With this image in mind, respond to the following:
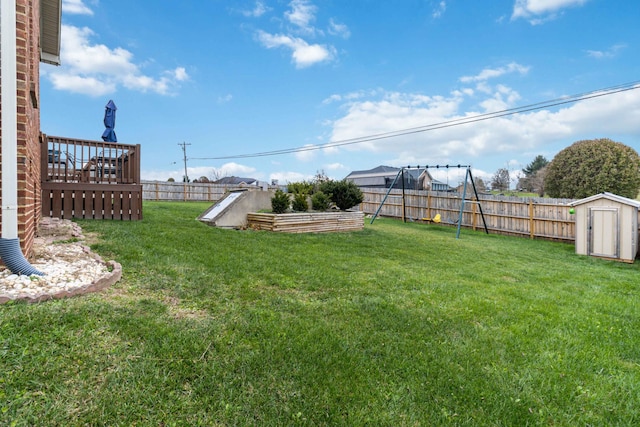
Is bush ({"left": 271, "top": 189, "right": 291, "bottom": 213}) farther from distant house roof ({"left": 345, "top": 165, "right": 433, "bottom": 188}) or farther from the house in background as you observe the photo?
the house in background

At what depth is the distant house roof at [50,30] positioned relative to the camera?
7.62 meters

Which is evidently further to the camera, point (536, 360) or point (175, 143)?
point (175, 143)

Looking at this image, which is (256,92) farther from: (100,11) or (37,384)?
(37,384)

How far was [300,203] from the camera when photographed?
32.4ft

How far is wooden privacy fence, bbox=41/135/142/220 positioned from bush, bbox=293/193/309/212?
4216 mm

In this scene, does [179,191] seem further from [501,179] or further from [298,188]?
[501,179]

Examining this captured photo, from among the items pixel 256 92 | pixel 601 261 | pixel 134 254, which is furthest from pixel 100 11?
pixel 601 261

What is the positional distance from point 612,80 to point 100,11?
1784cm

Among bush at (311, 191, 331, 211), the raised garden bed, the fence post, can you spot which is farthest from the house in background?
bush at (311, 191, 331, 211)

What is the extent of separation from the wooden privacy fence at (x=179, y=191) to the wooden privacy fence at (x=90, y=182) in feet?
46.0

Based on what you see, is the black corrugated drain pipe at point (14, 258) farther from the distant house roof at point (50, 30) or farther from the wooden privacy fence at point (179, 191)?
the wooden privacy fence at point (179, 191)

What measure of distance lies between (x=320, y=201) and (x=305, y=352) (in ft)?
26.0

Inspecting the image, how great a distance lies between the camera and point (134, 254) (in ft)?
14.4

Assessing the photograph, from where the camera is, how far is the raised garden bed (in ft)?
28.8
